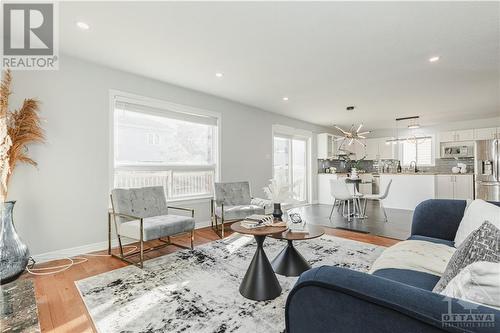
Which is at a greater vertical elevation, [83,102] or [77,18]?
[77,18]

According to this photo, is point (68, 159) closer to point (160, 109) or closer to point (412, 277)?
point (160, 109)

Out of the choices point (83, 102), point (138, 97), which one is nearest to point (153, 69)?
point (138, 97)

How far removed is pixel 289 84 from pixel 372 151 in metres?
6.03

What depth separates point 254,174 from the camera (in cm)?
563

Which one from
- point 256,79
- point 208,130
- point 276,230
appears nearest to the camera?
point 276,230

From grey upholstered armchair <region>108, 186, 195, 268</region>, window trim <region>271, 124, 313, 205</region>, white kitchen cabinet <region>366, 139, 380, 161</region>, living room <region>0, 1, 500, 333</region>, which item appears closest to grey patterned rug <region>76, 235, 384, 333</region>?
living room <region>0, 1, 500, 333</region>

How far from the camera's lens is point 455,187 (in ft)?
20.2

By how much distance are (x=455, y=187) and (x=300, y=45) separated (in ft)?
19.8

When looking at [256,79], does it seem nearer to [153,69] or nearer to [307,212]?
[153,69]

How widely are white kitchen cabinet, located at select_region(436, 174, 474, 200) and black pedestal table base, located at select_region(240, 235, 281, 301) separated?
612 centimetres

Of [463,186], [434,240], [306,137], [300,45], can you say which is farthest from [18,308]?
[463,186]

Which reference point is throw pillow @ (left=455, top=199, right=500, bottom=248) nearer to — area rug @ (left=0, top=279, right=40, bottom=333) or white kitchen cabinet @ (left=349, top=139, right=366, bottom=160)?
area rug @ (left=0, top=279, right=40, bottom=333)

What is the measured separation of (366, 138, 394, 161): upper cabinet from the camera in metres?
8.36

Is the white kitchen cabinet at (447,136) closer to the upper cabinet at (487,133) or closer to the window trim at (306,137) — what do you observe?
the upper cabinet at (487,133)
